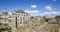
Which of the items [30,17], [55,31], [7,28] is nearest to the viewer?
[55,31]

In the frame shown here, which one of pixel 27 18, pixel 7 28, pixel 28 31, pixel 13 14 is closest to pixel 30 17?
pixel 27 18

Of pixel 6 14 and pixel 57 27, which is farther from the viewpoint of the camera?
pixel 6 14

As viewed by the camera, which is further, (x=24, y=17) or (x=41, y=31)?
(x=24, y=17)

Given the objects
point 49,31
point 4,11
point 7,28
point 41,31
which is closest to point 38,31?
point 41,31

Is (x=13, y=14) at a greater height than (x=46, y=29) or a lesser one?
greater

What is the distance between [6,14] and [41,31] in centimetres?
776

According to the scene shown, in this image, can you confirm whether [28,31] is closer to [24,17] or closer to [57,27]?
[57,27]

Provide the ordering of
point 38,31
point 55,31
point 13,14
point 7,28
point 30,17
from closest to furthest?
point 55,31, point 38,31, point 7,28, point 13,14, point 30,17

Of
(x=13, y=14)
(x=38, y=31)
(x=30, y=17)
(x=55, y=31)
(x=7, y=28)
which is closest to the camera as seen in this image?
(x=55, y=31)

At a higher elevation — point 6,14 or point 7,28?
point 6,14

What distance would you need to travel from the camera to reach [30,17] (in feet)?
46.1

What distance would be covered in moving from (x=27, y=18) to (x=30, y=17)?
0.33 metres

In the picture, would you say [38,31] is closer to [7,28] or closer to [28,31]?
[28,31]

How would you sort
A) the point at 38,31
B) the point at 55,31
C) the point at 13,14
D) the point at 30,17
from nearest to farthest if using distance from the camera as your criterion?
the point at 55,31
the point at 38,31
the point at 13,14
the point at 30,17
